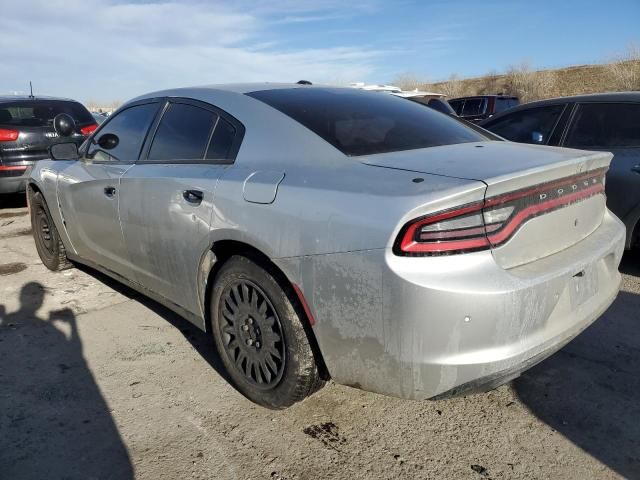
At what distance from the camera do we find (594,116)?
15.4ft

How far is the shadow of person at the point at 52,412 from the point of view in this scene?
7.43ft

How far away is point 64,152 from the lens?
4145 mm

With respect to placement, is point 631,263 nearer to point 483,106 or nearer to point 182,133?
point 182,133

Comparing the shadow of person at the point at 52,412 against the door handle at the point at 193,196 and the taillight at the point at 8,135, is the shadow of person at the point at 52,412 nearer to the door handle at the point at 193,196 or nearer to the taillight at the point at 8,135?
the door handle at the point at 193,196

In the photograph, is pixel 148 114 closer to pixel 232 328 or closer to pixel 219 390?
pixel 232 328

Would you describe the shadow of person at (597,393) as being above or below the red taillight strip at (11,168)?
below

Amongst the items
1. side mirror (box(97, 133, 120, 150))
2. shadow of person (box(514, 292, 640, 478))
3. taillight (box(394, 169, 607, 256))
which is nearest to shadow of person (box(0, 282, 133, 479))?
side mirror (box(97, 133, 120, 150))

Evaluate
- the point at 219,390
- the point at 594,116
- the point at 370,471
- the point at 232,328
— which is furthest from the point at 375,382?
the point at 594,116

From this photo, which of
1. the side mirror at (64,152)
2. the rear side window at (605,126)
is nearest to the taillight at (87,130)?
the side mirror at (64,152)

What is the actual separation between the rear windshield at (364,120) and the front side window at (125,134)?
92 centimetres

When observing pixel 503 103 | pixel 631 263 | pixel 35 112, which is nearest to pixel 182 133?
pixel 631 263

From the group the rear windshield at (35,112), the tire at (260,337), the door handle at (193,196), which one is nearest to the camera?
the tire at (260,337)

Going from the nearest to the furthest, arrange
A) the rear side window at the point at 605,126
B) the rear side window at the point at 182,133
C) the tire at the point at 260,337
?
the tire at the point at 260,337, the rear side window at the point at 182,133, the rear side window at the point at 605,126

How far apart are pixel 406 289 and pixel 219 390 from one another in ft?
4.65
